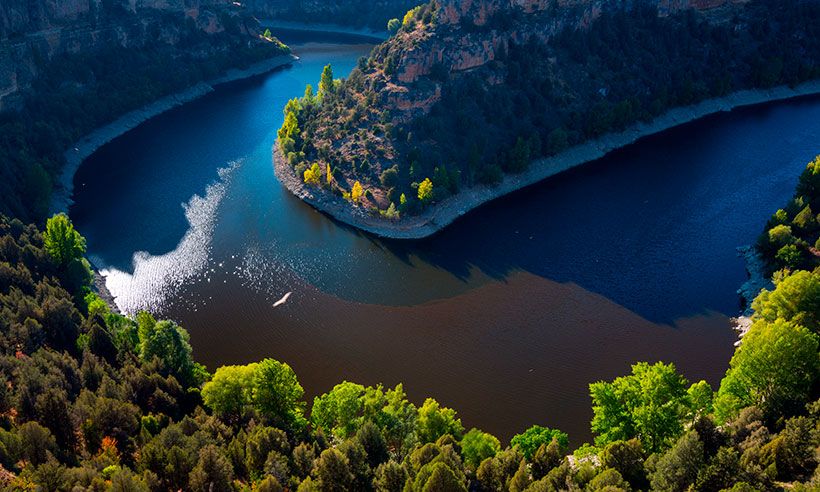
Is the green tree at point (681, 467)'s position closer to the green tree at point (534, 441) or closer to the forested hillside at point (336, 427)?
the forested hillside at point (336, 427)

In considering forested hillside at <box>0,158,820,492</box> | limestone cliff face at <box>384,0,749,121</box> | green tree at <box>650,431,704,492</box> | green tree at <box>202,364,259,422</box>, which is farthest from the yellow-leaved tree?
green tree at <box>650,431,704,492</box>

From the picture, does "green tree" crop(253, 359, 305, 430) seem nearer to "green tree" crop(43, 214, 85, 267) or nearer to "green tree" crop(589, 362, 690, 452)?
"green tree" crop(589, 362, 690, 452)

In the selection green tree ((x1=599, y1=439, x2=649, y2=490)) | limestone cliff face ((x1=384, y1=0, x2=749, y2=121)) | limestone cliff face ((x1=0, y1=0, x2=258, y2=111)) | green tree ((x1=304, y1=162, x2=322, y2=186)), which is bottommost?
green tree ((x1=599, y1=439, x2=649, y2=490))

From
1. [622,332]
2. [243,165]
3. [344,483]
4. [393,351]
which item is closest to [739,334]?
[622,332]

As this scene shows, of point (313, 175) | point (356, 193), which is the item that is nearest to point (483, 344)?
point (356, 193)

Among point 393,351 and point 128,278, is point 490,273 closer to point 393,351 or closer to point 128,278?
point 393,351

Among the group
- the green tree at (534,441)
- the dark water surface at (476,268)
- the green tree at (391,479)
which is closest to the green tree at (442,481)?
the green tree at (391,479)
